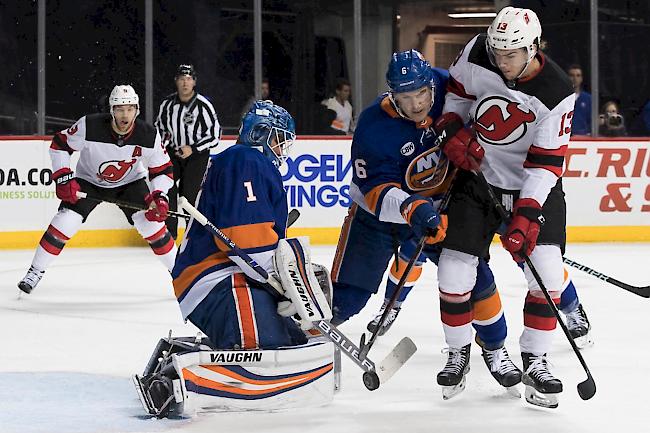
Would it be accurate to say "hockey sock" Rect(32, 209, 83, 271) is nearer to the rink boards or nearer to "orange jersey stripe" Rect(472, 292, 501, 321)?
the rink boards

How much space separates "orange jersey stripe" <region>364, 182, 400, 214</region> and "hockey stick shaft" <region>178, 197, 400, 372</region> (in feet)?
1.23

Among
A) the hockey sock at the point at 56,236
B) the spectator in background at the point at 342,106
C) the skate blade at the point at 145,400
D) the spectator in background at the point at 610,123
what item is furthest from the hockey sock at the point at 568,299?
the spectator in background at the point at 610,123

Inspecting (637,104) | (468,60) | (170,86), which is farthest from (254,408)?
(637,104)

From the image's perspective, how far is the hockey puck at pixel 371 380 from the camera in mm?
3086

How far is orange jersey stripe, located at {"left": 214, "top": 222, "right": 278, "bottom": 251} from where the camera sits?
9.96 ft

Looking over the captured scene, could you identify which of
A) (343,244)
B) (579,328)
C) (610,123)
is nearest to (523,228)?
(343,244)

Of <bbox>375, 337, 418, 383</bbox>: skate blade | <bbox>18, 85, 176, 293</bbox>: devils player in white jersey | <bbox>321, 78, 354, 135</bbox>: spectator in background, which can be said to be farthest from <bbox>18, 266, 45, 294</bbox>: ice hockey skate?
<bbox>321, 78, 354, 135</bbox>: spectator in background

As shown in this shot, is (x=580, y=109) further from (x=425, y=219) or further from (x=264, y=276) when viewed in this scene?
(x=264, y=276)

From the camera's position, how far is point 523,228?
2.97 meters

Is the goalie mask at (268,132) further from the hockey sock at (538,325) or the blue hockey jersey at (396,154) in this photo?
the hockey sock at (538,325)

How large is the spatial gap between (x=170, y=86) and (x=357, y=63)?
4.11 ft

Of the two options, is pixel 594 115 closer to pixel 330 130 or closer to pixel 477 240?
pixel 330 130

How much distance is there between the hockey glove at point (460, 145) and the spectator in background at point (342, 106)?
4813 mm

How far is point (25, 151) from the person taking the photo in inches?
287
